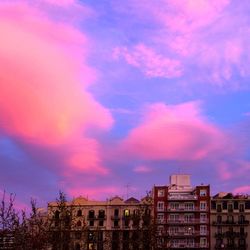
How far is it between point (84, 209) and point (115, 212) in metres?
5.77

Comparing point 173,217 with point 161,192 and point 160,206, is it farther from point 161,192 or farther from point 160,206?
point 161,192

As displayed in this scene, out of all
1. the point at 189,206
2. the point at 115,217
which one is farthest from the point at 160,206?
the point at 115,217

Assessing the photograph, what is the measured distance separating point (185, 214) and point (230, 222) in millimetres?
8107

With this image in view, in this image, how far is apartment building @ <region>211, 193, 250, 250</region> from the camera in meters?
105

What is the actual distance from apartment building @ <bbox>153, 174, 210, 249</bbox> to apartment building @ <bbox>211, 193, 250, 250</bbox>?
141cm

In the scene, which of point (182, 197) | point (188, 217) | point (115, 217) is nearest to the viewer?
point (188, 217)

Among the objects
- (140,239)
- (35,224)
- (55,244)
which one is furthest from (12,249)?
(140,239)

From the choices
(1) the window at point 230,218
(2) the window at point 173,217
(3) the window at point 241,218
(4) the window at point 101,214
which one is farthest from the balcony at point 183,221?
(4) the window at point 101,214

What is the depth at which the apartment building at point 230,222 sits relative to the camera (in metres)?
105

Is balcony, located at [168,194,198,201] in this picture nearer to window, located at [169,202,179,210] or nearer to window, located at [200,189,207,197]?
window, located at [169,202,179,210]

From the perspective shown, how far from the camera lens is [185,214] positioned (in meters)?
108

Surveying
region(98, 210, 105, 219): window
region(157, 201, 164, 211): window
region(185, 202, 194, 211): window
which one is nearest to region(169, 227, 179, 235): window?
region(157, 201, 164, 211): window

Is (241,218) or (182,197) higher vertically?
(182,197)

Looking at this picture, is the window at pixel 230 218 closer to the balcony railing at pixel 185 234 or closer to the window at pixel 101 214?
the balcony railing at pixel 185 234
